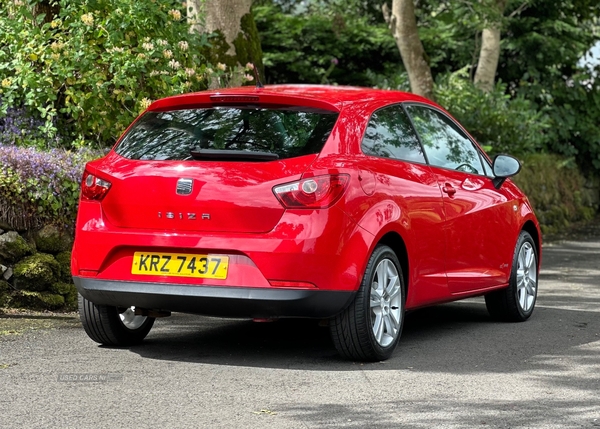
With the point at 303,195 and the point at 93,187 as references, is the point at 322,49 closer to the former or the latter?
the point at 93,187

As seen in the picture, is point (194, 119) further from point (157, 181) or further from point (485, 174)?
point (485, 174)

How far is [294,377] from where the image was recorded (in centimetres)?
658

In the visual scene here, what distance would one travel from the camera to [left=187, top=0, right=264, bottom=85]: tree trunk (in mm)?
12648

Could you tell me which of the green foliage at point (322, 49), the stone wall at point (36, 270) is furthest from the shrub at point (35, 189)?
the green foliage at point (322, 49)

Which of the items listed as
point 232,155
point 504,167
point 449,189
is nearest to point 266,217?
point 232,155

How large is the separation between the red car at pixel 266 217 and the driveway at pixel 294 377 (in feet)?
1.12

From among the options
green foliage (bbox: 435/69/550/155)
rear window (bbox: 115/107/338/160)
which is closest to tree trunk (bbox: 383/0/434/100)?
green foliage (bbox: 435/69/550/155)

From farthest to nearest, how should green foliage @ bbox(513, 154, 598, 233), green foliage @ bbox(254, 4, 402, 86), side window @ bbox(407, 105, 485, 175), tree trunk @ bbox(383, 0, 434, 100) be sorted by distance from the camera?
green foliage @ bbox(254, 4, 402, 86) → green foliage @ bbox(513, 154, 598, 233) → tree trunk @ bbox(383, 0, 434, 100) → side window @ bbox(407, 105, 485, 175)

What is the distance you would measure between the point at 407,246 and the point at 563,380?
4.19ft

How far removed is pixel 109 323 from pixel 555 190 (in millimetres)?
13299

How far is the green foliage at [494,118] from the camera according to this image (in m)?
18.0

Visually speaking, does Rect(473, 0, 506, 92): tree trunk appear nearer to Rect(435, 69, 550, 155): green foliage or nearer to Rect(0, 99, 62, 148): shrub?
Rect(435, 69, 550, 155): green foliage

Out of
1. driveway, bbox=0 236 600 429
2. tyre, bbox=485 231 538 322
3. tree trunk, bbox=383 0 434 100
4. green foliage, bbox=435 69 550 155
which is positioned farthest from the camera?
green foliage, bbox=435 69 550 155

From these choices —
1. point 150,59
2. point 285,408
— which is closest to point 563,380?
point 285,408
